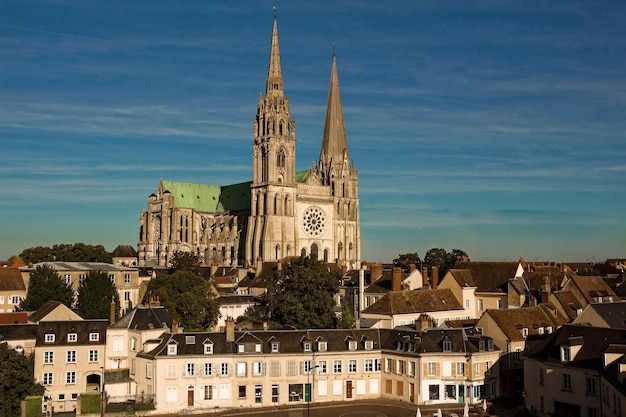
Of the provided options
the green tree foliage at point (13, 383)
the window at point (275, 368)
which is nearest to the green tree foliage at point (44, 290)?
the green tree foliage at point (13, 383)

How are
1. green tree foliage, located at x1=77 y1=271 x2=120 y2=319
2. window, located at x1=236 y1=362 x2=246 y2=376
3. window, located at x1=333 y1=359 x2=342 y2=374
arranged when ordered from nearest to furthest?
1. window, located at x1=236 y1=362 x2=246 y2=376
2. window, located at x1=333 y1=359 x2=342 y2=374
3. green tree foliage, located at x1=77 y1=271 x2=120 y2=319

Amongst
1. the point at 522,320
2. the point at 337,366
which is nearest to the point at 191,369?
the point at 337,366

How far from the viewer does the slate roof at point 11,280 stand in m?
89.1

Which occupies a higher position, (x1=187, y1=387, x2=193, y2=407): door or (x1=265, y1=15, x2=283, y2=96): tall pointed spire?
(x1=265, y1=15, x2=283, y2=96): tall pointed spire

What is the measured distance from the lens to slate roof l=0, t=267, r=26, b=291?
292 feet

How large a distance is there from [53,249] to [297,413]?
88.2m

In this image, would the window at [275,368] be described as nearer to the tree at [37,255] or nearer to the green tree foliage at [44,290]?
the green tree foliage at [44,290]

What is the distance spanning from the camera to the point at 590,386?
4772 centimetres

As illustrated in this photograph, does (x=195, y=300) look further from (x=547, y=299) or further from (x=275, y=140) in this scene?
(x=275, y=140)

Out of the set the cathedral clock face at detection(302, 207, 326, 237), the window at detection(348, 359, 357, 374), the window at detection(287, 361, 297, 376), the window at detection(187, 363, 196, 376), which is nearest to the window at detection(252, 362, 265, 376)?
the window at detection(287, 361, 297, 376)

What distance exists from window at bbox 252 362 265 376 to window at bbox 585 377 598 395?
24.5m

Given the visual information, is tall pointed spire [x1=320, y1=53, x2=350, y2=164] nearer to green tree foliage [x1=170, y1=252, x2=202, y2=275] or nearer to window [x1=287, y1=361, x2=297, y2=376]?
green tree foliage [x1=170, y1=252, x2=202, y2=275]

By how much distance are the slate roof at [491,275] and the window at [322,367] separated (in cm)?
2910

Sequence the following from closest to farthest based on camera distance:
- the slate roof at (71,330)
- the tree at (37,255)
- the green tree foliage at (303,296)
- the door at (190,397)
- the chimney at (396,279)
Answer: the door at (190,397) → the slate roof at (71,330) → the green tree foliage at (303,296) → the chimney at (396,279) → the tree at (37,255)
